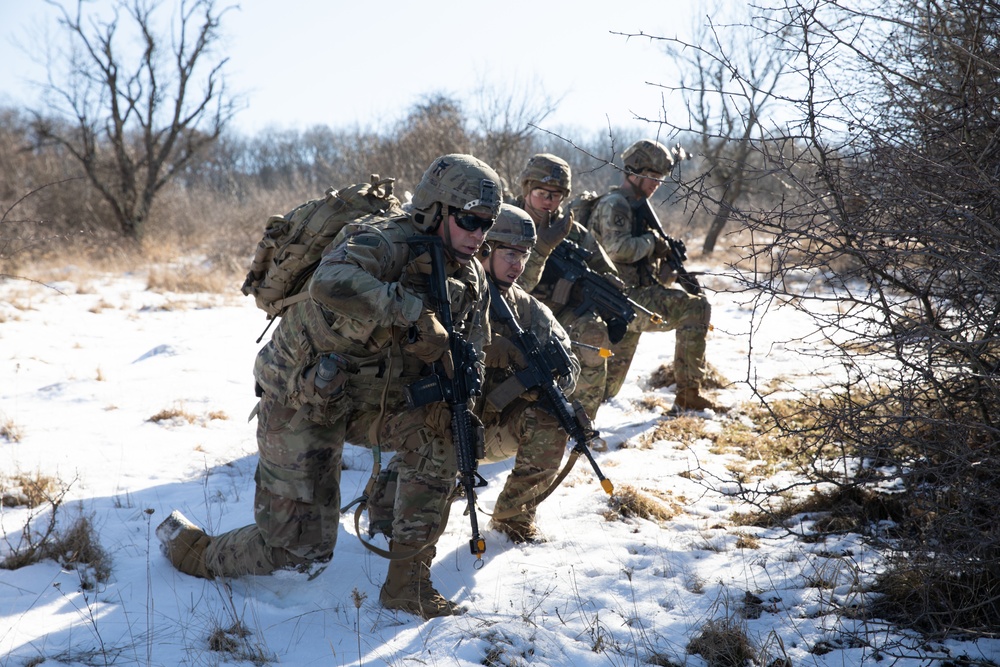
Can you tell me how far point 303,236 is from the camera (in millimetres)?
3604

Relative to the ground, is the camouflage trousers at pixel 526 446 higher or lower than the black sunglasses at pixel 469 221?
lower

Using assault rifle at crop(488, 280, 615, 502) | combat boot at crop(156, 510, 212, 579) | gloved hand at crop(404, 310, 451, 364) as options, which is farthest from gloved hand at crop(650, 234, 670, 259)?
combat boot at crop(156, 510, 212, 579)

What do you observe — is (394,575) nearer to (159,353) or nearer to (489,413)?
(489,413)

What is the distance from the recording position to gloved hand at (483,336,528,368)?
153 inches

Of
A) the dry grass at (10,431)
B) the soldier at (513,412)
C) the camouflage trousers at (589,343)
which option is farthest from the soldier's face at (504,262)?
the dry grass at (10,431)

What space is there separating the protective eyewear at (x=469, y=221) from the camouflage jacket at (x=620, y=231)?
10.3 ft

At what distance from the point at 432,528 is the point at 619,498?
1.61 meters

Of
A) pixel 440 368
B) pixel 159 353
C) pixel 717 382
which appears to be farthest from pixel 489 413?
pixel 159 353

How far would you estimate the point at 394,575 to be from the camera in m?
3.25

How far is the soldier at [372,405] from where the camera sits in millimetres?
3211

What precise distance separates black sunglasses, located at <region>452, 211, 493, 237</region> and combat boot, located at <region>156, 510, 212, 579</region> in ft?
6.19

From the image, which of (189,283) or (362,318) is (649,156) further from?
(189,283)

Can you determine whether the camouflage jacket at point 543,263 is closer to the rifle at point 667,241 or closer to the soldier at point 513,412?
the rifle at point 667,241

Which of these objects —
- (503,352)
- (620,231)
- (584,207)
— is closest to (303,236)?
(503,352)
